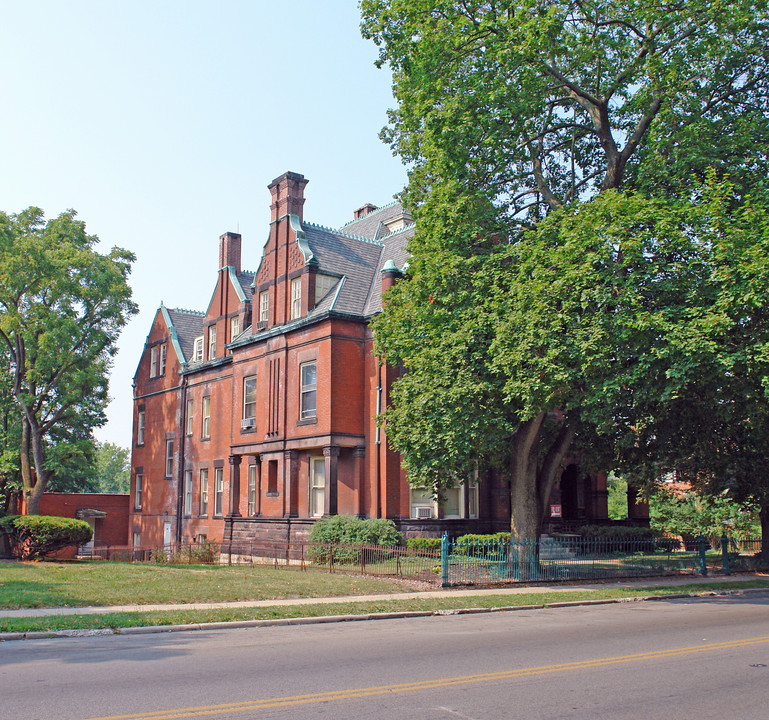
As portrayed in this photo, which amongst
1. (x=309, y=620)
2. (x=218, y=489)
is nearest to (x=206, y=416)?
(x=218, y=489)

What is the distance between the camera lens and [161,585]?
18.9 m

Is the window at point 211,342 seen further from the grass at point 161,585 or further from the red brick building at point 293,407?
the grass at point 161,585

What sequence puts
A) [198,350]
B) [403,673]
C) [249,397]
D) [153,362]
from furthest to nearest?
[153,362]
[198,350]
[249,397]
[403,673]

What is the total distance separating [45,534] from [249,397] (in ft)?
34.5

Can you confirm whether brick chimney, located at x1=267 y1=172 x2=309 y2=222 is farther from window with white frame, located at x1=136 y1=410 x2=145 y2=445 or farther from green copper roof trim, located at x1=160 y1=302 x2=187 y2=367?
window with white frame, located at x1=136 y1=410 x2=145 y2=445

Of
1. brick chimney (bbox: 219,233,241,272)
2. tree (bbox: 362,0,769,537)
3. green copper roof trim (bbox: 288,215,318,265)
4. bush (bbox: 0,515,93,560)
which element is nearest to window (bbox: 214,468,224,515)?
bush (bbox: 0,515,93,560)

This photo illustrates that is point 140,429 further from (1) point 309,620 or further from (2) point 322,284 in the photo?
(1) point 309,620

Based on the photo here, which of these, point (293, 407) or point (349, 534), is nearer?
point (349, 534)

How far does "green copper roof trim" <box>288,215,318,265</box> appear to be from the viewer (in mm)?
32094

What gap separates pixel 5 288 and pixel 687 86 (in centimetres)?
3148

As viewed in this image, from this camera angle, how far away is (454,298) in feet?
71.3

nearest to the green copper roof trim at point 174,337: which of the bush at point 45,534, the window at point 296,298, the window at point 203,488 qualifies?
the window at point 203,488

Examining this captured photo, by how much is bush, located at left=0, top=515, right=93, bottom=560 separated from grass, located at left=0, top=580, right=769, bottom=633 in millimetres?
15767

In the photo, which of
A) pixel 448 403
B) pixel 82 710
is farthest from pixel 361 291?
pixel 82 710
